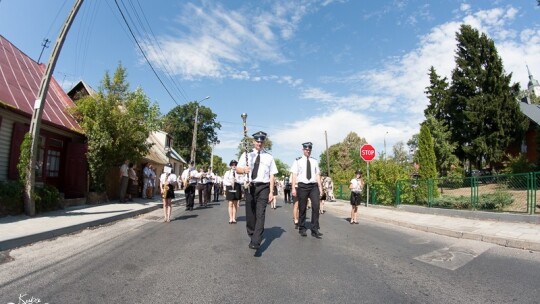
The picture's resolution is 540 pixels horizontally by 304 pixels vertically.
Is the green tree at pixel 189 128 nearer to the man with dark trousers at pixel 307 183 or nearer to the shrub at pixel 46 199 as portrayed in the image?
the shrub at pixel 46 199

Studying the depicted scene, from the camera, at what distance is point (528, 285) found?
4.47 meters

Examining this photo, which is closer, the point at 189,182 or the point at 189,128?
the point at 189,182

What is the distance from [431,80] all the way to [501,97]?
9529 millimetres

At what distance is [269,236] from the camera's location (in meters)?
7.97

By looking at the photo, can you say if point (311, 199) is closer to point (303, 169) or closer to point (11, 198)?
point (303, 169)

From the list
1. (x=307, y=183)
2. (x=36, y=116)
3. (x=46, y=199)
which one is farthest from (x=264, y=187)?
(x=46, y=199)

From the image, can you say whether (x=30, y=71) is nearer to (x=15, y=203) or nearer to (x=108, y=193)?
(x=108, y=193)

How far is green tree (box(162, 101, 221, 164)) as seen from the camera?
189 ft

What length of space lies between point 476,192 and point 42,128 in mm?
15046

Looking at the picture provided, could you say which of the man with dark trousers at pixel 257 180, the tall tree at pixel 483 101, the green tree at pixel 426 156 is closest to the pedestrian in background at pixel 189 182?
the man with dark trousers at pixel 257 180

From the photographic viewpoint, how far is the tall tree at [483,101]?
90.7 ft

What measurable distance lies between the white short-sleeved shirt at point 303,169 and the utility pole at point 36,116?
23.5 feet

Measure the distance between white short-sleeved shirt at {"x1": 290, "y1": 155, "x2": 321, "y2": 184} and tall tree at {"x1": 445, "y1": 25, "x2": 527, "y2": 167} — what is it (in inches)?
981

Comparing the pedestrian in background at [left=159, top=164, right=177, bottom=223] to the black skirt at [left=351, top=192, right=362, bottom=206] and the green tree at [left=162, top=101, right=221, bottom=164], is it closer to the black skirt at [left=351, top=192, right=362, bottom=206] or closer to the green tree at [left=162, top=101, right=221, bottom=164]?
the black skirt at [left=351, top=192, right=362, bottom=206]
